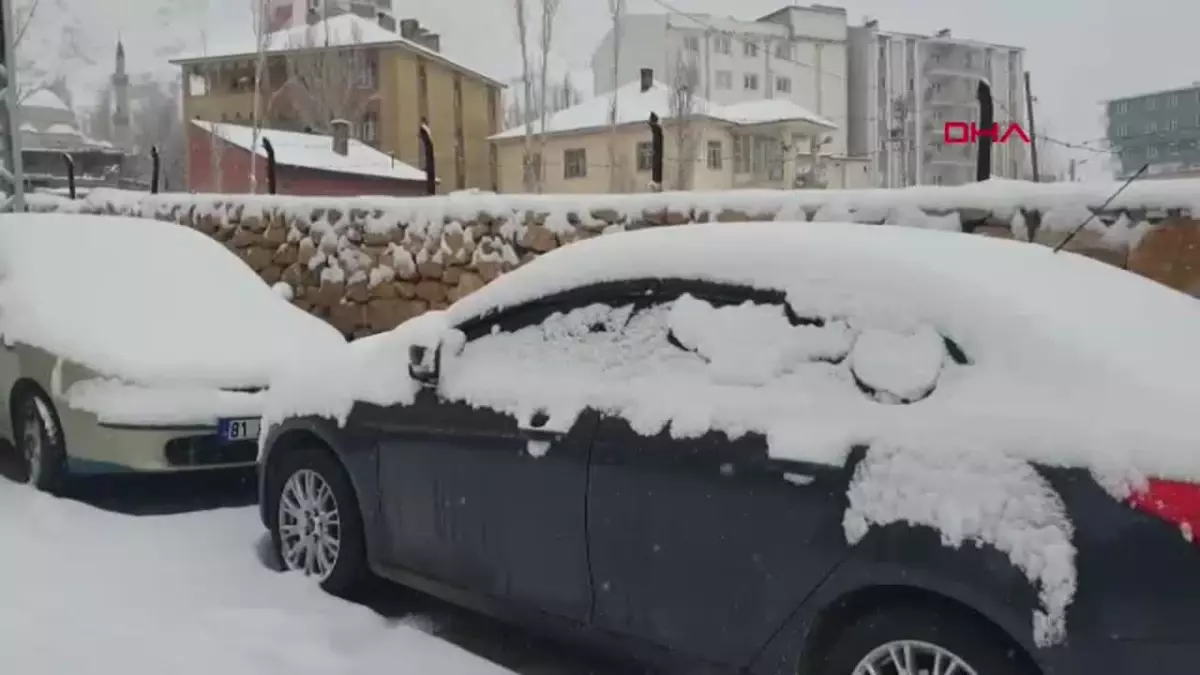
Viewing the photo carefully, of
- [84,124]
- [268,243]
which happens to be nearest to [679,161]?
[268,243]

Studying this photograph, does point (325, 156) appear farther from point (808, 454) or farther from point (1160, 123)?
point (808, 454)

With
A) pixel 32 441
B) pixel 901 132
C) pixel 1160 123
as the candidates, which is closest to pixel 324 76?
pixel 901 132

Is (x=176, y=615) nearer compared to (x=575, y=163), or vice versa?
(x=176, y=615)

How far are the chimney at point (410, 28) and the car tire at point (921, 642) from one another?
160 ft

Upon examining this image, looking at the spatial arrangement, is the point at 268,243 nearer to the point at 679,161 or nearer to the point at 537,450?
the point at 537,450

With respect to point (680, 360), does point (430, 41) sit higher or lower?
higher

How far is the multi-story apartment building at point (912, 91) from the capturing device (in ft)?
192

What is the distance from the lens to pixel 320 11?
4566cm

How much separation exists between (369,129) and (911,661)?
4542 cm

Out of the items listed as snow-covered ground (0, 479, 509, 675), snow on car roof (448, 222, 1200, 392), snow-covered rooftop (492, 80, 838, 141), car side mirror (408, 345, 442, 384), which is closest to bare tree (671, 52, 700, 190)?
snow-covered rooftop (492, 80, 838, 141)

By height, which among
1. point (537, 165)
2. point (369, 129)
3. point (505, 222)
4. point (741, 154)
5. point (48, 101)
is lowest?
point (505, 222)

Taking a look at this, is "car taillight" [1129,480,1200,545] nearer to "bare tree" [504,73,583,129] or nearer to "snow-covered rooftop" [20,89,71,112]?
"bare tree" [504,73,583,129]

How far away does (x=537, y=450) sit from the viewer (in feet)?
11.0

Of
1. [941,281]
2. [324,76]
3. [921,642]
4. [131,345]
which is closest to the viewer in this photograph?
[921,642]
